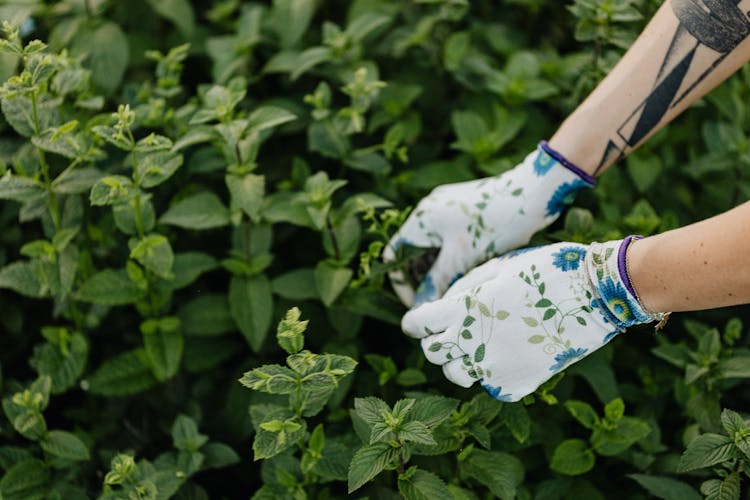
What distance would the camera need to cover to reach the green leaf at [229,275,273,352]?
1799 millimetres

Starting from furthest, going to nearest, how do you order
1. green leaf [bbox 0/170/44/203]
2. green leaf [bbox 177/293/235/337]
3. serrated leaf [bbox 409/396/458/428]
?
green leaf [bbox 177/293/235/337], green leaf [bbox 0/170/44/203], serrated leaf [bbox 409/396/458/428]

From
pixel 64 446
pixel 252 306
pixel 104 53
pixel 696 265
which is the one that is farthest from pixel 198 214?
pixel 696 265

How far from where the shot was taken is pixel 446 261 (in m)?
1.72

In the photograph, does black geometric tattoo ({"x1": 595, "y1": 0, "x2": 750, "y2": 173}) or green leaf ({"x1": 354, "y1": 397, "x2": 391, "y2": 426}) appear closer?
green leaf ({"x1": 354, "y1": 397, "x2": 391, "y2": 426})

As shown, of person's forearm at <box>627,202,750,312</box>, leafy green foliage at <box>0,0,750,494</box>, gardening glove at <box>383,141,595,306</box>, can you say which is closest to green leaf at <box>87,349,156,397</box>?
leafy green foliage at <box>0,0,750,494</box>

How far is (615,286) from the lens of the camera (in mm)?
1352

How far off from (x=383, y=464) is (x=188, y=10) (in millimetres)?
1570

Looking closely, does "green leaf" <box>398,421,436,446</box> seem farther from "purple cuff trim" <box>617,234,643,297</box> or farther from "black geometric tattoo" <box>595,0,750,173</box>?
"black geometric tattoo" <box>595,0,750,173</box>

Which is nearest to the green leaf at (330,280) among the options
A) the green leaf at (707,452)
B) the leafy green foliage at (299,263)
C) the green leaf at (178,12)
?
the leafy green foliage at (299,263)

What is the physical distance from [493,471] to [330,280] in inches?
21.3

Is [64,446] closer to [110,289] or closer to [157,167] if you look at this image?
[110,289]

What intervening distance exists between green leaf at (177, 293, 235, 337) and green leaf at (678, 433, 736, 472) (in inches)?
41.9

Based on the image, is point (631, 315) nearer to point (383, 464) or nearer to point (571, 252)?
point (571, 252)

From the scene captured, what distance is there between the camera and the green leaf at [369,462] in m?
1.34
